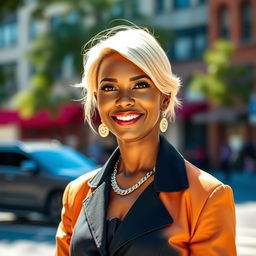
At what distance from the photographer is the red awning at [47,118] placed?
4080 cm

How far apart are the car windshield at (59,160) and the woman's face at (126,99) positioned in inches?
425

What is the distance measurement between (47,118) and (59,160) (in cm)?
2915

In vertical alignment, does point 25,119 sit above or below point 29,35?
below

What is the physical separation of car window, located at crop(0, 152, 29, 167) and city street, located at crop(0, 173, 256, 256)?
1.23m

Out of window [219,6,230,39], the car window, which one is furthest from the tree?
the car window

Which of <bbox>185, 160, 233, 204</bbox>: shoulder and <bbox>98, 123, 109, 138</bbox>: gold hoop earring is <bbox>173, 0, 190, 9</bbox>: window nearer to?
<bbox>98, 123, 109, 138</bbox>: gold hoop earring

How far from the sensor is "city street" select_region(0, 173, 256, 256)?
31.4ft

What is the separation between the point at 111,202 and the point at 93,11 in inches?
1336

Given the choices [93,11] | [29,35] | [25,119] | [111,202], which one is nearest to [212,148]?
[93,11]

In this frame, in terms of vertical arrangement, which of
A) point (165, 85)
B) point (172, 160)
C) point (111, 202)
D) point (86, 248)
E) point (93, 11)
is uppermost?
point (93, 11)

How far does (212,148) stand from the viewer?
3550cm

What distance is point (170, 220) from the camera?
2.12 meters

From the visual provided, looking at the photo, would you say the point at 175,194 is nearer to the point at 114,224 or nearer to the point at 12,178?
the point at 114,224

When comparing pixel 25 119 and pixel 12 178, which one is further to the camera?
pixel 25 119
